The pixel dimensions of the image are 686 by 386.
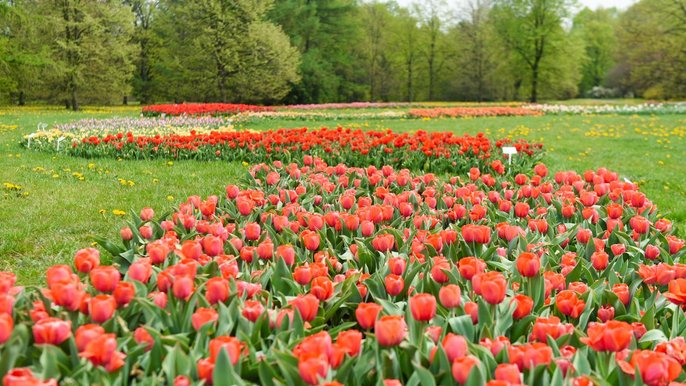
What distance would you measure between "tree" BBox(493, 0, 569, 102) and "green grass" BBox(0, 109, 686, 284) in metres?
32.5

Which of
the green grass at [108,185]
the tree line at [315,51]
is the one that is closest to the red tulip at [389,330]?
the green grass at [108,185]

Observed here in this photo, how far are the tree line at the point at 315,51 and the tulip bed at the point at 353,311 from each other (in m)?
28.1

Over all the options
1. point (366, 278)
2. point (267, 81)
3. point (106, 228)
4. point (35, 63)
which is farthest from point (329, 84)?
point (366, 278)


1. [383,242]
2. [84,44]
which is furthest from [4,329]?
[84,44]

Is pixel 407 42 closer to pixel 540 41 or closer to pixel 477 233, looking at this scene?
pixel 540 41

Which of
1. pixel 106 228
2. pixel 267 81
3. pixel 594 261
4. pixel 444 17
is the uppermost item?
pixel 444 17

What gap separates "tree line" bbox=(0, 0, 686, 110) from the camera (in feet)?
103

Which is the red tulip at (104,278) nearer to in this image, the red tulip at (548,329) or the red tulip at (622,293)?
the red tulip at (548,329)

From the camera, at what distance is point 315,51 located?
44.2 m

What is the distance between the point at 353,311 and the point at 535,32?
45.5 meters

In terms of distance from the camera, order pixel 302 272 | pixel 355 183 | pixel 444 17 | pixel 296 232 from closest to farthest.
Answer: pixel 302 272, pixel 296 232, pixel 355 183, pixel 444 17

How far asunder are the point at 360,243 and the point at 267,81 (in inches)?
1336

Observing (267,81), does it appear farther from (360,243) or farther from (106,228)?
(360,243)

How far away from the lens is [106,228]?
203 inches
